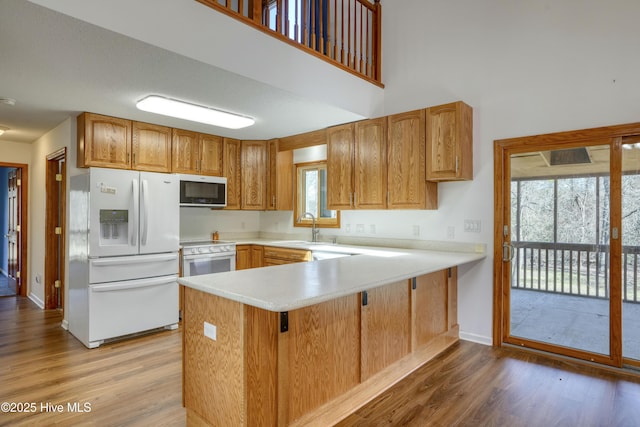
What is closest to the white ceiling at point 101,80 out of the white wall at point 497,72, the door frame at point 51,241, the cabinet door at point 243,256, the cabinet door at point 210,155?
the cabinet door at point 210,155

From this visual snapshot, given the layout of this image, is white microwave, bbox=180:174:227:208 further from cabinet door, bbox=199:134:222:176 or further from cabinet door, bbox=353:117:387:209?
cabinet door, bbox=353:117:387:209

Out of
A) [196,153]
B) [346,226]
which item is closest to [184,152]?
[196,153]

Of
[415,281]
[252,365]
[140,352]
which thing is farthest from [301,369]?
[140,352]

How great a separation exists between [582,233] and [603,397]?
4.15ft

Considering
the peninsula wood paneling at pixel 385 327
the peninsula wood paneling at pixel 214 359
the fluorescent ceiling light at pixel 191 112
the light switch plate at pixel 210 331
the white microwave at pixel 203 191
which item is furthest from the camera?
the white microwave at pixel 203 191

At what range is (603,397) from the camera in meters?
2.41

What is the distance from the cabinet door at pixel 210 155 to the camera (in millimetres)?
4586

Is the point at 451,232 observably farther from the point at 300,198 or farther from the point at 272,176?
the point at 272,176

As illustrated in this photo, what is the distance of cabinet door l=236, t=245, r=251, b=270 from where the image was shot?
15.4ft

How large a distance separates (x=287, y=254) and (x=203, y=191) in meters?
1.31

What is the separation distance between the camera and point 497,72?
3367mm

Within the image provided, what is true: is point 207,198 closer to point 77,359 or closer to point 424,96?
point 77,359

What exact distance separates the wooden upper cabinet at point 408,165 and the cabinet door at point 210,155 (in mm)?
2310

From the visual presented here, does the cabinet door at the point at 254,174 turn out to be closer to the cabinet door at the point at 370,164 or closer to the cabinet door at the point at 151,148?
the cabinet door at the point at 151,148
